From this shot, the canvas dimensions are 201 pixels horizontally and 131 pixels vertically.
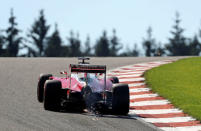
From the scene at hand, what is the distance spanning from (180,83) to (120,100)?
248 inches

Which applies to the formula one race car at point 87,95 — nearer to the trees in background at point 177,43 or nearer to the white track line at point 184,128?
the white track line at point 184,128

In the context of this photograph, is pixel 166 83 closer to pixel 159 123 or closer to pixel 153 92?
pixel 153 92

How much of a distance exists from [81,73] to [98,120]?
2268 mm

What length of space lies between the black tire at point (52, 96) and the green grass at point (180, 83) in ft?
10.7

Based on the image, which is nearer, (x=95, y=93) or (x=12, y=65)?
(x=95, y=93)

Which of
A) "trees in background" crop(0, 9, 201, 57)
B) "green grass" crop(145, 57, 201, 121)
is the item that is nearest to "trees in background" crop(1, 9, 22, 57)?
"trees in background" crop(0, 9, 201, 57)

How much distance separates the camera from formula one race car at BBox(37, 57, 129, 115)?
1246 cm

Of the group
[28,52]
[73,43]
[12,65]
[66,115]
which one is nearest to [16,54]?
[28,52]

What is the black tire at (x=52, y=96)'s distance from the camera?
41.4 ft

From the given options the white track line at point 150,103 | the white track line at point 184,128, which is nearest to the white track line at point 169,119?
the white track line at point 184,128

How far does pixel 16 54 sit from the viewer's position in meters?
79.4

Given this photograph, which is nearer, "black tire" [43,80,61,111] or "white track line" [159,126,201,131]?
"white track line" [159,126,201,131]

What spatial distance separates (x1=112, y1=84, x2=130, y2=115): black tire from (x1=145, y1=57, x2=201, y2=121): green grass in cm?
166

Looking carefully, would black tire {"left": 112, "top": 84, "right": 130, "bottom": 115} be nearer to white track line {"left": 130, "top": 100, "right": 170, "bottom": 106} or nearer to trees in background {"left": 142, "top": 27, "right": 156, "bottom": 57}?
white track line {"left": 130, "top": 100, "right": 170, "bottom": 106}
